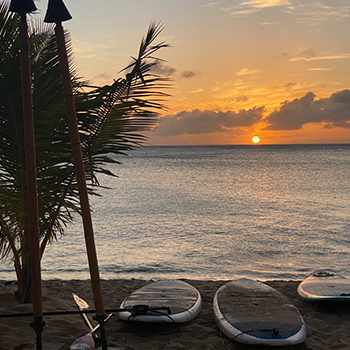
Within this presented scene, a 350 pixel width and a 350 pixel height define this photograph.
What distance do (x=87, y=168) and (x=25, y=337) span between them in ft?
6.75

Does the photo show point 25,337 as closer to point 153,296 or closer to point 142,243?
point 153,296

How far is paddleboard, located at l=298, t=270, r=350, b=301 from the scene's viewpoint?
6332 mm

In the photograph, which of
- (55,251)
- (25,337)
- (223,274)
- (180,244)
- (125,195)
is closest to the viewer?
(25,337)

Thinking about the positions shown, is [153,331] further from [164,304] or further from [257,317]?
[257,317]

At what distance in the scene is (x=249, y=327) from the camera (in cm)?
512

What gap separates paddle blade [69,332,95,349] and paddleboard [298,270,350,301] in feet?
11.1

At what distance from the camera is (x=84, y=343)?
4.72 metres

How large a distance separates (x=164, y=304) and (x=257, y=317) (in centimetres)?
128

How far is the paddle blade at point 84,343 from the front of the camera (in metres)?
4.64

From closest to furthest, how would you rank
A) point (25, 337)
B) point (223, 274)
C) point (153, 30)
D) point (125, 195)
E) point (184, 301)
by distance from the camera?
1. point (153, 30)
2. point (25, 337)
3. point (184, 301)
4. point (223, 274)
5. point (125, 195)

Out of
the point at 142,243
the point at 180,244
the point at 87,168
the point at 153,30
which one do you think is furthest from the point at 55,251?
the point at 153,30

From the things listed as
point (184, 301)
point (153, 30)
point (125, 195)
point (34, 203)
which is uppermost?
point (153, 30)

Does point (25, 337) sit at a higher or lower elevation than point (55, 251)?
higher

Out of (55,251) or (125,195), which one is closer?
(55,251)
